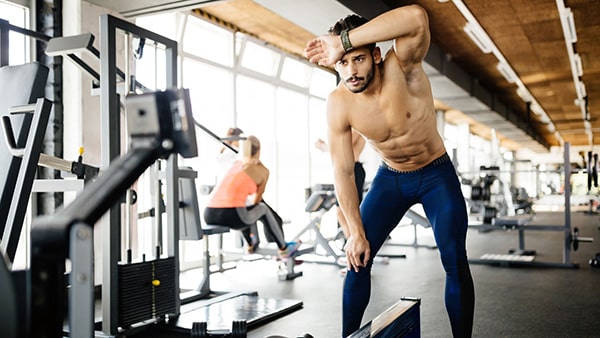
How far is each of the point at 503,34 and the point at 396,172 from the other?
196 inches

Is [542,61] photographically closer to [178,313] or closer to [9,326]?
[178,313]

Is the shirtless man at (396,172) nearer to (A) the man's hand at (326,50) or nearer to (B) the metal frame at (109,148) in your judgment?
(A) the man's hand at (326,50)

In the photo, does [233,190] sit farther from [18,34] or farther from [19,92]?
[19,92]

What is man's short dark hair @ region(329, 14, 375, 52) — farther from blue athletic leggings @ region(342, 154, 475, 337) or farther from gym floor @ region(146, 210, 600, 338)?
A: gym floor @ region(146, 210, 600, 338)

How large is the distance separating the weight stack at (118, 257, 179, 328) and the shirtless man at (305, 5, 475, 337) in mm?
1302

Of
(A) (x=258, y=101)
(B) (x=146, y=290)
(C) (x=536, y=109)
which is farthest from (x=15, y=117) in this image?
(C) (x=536, y=109)

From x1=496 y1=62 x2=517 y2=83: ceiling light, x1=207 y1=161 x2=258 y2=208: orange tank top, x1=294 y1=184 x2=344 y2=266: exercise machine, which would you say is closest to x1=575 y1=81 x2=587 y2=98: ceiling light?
x1=496 y1=62 x2=517 y2=83: ceiling light

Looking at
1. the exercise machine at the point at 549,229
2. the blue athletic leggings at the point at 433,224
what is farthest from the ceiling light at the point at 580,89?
the blue athletic leggings at the point at 433,224

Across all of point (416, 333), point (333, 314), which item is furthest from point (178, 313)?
point (416, 333)

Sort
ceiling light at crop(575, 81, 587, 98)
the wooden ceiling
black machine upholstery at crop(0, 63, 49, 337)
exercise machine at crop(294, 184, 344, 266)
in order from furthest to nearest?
ceiling light at crop(575, 81, 587, 98) < the wooden ceiling < exercise machine at crop(294, 184, 344, 266) < black machine upholstery at crop(0, 63, 49, 337)

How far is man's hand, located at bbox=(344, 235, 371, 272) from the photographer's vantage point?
189cm

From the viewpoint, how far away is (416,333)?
2080 mm

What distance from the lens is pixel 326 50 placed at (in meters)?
1.74

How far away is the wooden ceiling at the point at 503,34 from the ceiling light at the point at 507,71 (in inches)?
3.1
